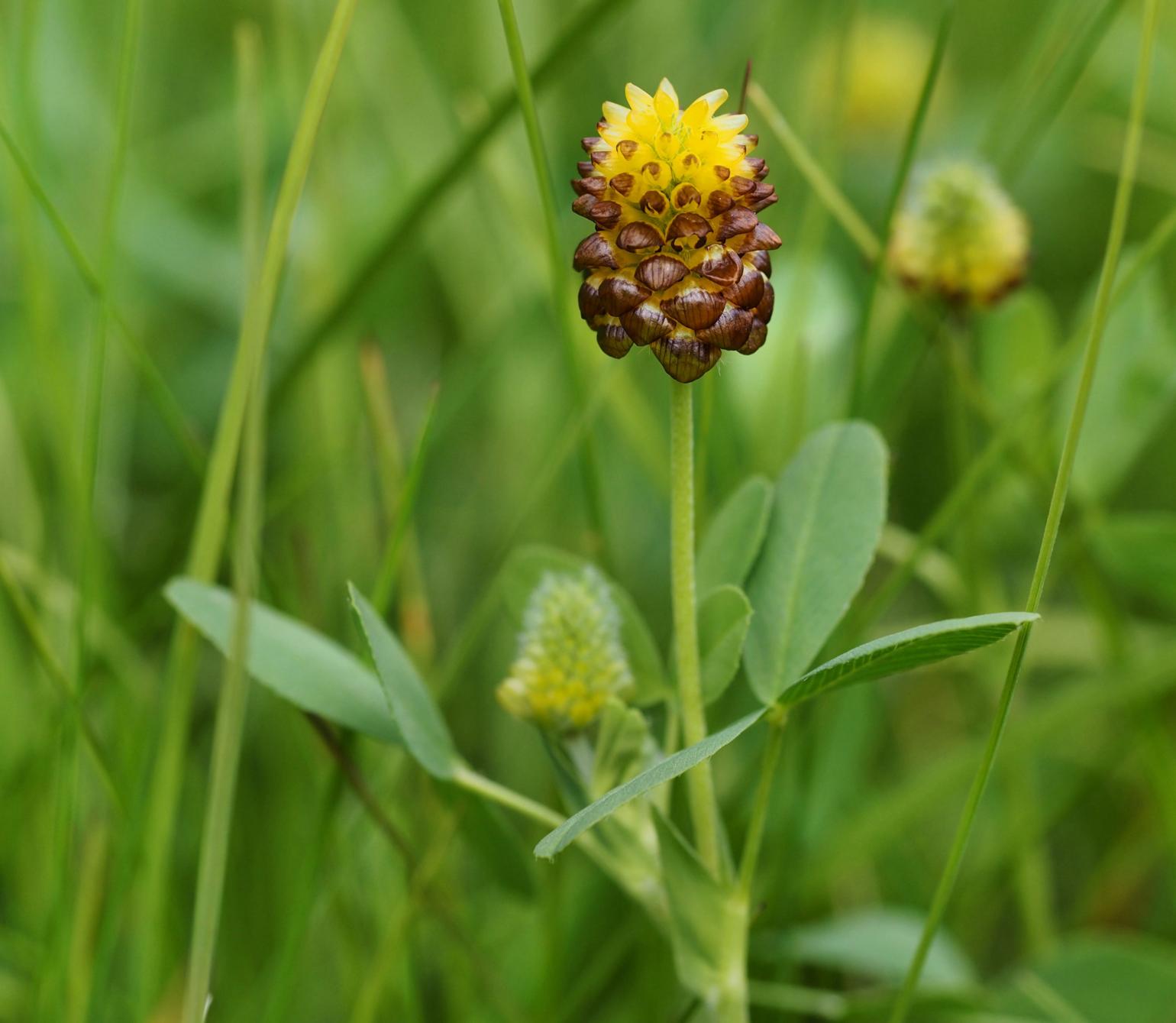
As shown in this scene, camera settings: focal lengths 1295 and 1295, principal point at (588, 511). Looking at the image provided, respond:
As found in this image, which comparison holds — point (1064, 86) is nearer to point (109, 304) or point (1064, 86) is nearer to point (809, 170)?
point (809, 170)

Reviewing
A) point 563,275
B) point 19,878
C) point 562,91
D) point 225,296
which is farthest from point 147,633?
point 562,91

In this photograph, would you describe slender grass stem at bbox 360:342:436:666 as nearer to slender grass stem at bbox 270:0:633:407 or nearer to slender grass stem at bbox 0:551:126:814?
slender grass stem at bbox 270:0:633:407

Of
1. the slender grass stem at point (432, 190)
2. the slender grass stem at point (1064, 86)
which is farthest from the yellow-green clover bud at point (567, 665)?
the slender grass stem at point (1064, 86)

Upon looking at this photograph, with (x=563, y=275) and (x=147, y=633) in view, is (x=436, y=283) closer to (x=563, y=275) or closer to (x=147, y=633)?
(x=147, y=633)

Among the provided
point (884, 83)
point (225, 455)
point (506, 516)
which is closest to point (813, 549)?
point (225, 455)

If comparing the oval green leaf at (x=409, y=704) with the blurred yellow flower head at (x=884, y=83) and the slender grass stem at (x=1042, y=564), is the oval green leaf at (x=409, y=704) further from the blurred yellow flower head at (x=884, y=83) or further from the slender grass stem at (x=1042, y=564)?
the blurred yellow flower head at (x=884, y=83)
